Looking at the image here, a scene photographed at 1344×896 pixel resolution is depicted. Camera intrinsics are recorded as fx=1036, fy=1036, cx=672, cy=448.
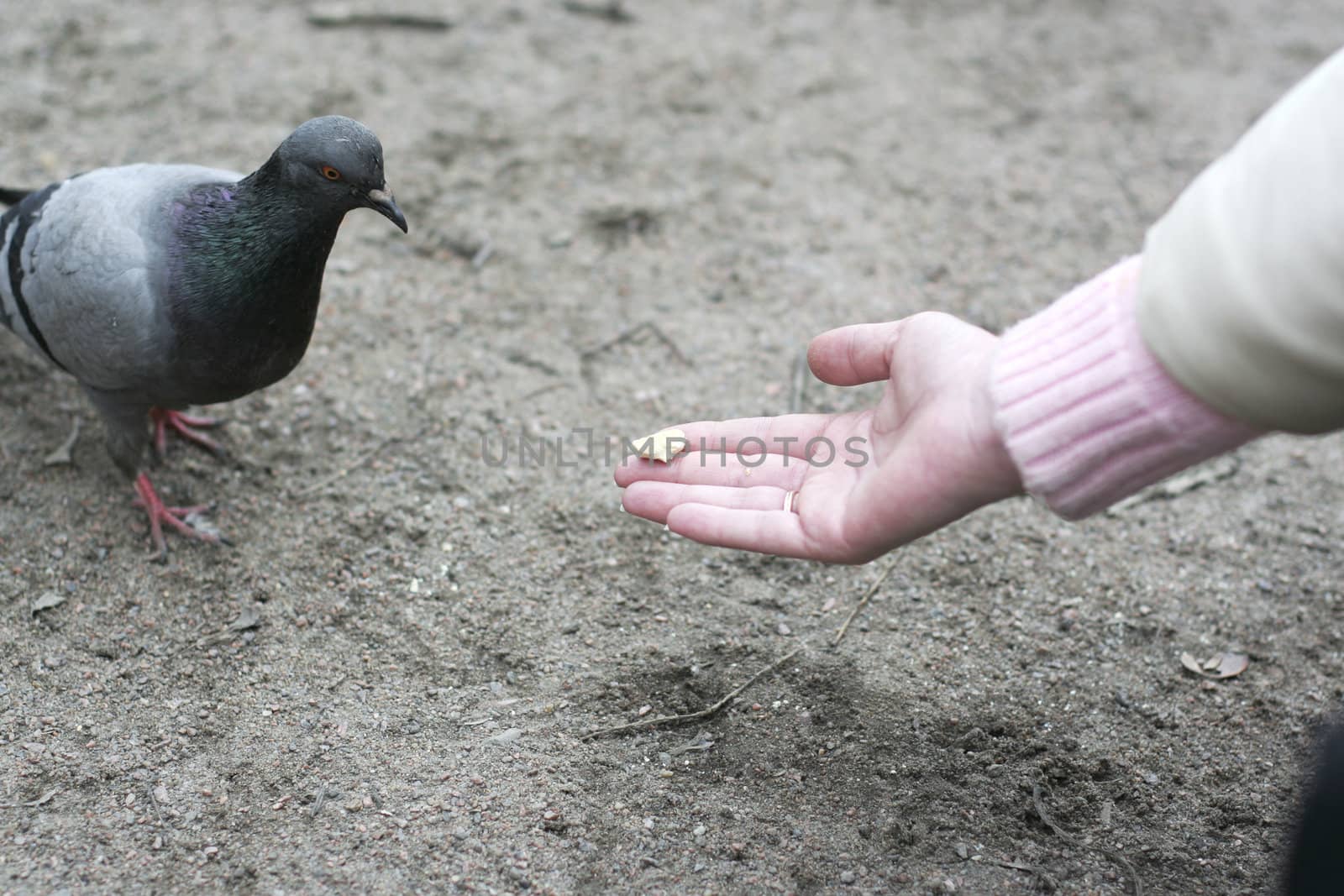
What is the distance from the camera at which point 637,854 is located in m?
2.17

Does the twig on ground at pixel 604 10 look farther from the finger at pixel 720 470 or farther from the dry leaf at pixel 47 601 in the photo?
the dry leaf at pixel 47 601

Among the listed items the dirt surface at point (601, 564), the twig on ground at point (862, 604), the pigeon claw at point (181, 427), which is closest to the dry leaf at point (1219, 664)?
the dirt surface at point (601, 564)

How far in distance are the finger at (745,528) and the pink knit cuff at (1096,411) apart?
47 centimetres

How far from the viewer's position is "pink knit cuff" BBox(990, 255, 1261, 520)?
172 cm

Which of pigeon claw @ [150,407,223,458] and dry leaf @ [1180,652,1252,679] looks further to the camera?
pigeon claw @ [150,407,223,458]

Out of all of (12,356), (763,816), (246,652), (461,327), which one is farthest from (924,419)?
(12,356)

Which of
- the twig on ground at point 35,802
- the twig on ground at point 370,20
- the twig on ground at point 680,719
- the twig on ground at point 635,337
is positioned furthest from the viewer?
the twig on ground at point 370,20

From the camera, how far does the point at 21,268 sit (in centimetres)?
279

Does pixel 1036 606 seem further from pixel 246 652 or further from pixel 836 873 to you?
pixel 246 652

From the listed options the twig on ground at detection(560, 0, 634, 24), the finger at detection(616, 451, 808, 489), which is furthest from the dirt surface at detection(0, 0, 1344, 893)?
the finger at detection(616, 451, 808, 489)

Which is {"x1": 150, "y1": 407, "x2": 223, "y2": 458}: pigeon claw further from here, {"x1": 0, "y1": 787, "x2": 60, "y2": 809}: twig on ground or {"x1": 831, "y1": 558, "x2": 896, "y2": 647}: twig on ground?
{"x1": 831, "y1": 558, "x2": 896, "y2": 647}: twig on ground

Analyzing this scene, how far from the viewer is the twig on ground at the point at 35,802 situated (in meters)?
2.22

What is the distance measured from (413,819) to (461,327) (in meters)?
1.91

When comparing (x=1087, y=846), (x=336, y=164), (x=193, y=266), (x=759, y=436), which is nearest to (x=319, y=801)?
(x=759, y=436)
